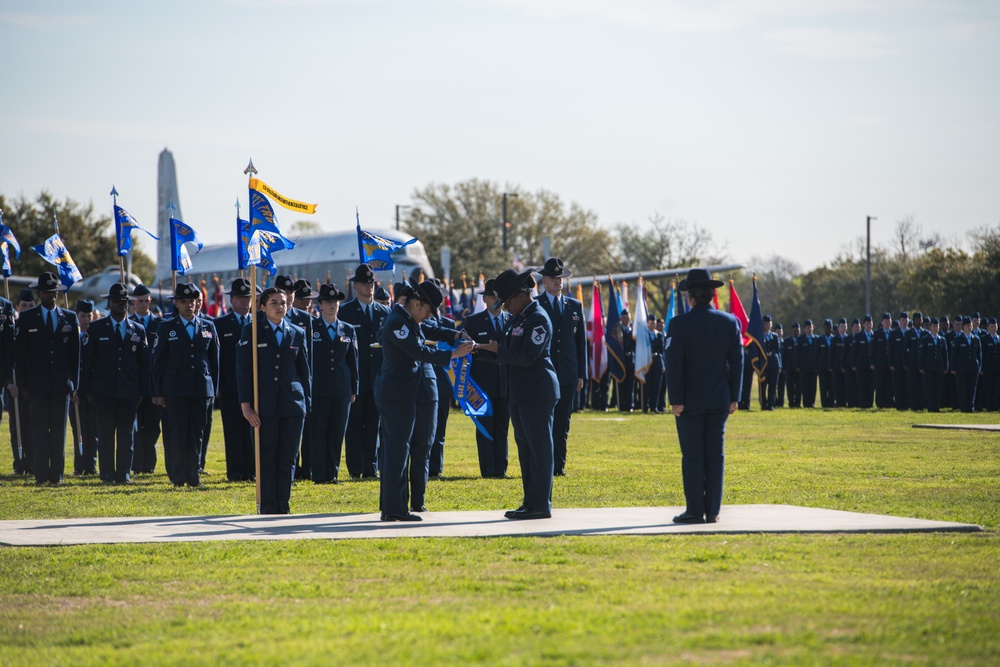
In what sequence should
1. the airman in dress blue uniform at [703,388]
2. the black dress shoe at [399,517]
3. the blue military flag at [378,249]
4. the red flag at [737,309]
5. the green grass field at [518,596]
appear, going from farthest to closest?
the red flag at [737,309] < the blue military flag at [378,249] < the black dress shoe at [399,517] < the airman in dress blue uniform at [703,388] < the green grass field at [518,596]

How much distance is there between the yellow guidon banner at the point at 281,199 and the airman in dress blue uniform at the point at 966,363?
20392 millimetres

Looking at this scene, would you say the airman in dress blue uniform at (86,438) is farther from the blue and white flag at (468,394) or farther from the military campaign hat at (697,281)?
the military campaign hat at (697,281)

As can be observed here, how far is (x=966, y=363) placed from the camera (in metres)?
28.6

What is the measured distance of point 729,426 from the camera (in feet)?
76.2

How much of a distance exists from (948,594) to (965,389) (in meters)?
23.4

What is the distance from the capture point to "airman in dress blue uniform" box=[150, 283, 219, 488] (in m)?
13.5

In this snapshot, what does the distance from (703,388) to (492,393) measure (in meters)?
4.87

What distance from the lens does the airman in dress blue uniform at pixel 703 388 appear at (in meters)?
9.81

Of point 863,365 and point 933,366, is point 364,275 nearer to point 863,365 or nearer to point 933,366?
point 933,366

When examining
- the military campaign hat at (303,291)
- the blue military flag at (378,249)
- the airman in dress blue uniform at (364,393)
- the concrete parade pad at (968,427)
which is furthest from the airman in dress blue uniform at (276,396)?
the concrete parade pad at (968,427)

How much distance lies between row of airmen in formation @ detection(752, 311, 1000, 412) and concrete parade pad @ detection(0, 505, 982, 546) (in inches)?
784

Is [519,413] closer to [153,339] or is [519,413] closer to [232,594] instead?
[232,594]

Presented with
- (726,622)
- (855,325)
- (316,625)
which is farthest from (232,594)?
(855,325)

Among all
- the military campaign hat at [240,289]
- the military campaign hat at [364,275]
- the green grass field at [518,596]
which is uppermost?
the military campaign hat at [364,275]
